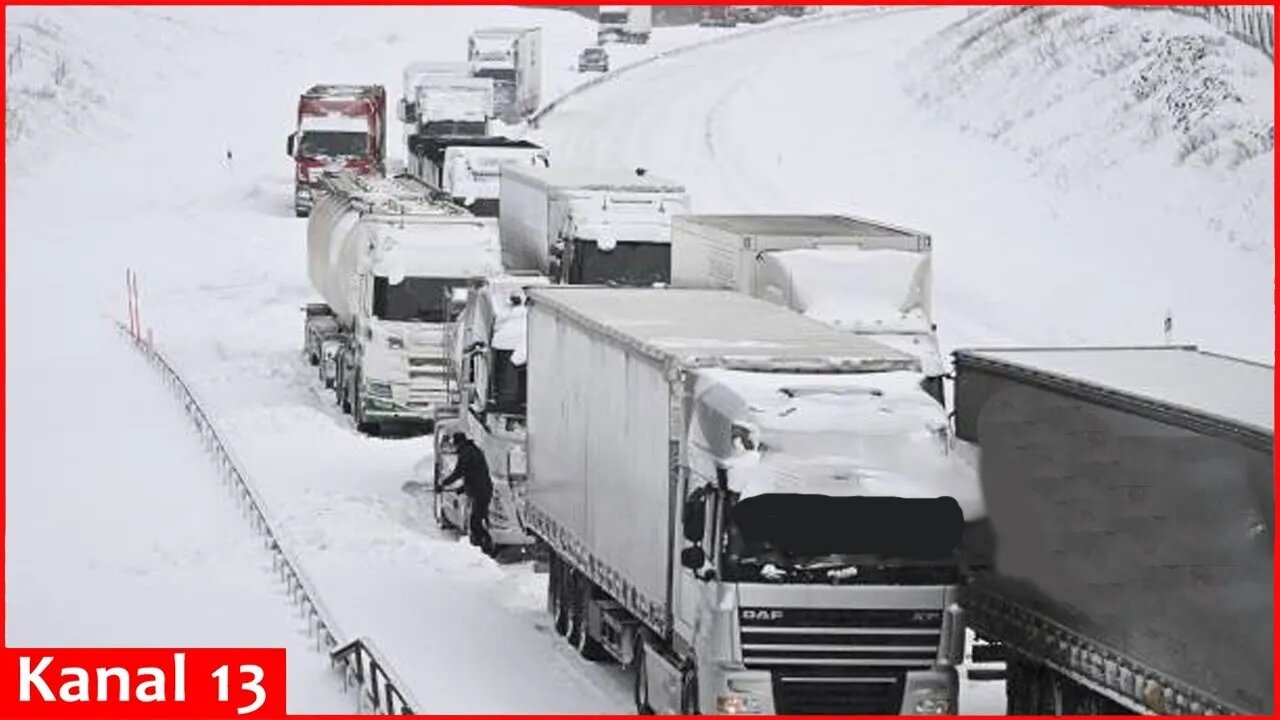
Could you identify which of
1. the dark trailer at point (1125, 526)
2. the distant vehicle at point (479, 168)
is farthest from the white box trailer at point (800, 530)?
the distant vehicle at point (479, 168)

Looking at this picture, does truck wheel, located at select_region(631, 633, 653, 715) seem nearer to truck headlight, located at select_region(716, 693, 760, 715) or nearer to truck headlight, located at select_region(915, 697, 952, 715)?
truck headlight, located at select_region(716, 693, 760, 715)

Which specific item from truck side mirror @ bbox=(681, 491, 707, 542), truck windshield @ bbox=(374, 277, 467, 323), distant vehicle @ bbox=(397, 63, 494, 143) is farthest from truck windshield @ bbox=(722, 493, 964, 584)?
distant vehicle @ bbox=(397, 63, 494, 143)

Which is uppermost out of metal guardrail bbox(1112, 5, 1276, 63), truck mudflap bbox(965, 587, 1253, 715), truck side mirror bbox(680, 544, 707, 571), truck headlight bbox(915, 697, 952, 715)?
metal guardrail bbox(1112, 5, 1276, 63)

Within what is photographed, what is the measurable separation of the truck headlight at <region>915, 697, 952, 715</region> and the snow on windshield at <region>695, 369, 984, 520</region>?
1.31 meters

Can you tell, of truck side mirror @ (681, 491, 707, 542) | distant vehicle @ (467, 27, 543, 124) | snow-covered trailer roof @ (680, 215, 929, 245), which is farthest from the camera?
distant vehicle @ (467, 27, 543, 124)

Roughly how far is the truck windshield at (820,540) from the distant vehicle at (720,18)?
107 metres

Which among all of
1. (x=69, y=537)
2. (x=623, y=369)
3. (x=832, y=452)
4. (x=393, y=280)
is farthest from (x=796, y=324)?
(x=393, y=280)

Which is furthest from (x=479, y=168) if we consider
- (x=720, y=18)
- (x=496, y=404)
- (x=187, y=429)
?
(x=720, y=18)

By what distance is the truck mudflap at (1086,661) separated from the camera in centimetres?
1634

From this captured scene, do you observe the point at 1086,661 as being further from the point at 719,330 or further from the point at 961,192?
the point at 961,192

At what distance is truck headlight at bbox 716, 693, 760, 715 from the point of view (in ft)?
59.9

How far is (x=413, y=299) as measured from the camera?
35.5m

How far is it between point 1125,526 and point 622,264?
19586 mm

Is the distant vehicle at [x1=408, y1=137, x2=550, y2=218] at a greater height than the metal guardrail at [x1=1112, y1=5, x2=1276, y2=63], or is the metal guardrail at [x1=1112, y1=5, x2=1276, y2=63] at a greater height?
the metal guardrail at [x1=1112, y1=5, x2=1276, y2=63]
